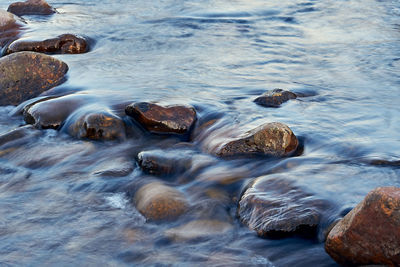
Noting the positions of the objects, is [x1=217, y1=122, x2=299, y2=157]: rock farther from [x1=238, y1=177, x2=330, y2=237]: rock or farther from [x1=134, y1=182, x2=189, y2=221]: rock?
[x1=134, y1=182, x2=189, y2=221]: rock

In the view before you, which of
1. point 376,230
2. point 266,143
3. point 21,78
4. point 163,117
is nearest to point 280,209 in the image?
point 376,230

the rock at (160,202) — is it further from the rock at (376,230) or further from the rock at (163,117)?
the rock at (376,230)

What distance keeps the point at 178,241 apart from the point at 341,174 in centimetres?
147

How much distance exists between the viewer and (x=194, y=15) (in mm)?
10570

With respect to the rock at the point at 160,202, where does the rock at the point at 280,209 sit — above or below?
above

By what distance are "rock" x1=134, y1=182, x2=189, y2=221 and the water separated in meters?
0.07

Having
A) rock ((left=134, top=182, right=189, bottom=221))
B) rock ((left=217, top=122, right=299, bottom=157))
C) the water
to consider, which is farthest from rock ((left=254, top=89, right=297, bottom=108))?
rock ((left=134, top=182, right=189, bottom=221))

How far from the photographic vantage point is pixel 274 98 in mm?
5906

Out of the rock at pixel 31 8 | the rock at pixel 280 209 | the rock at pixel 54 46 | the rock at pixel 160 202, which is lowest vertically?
the rock at pixel 160 202

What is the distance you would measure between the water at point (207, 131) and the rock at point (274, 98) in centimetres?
11

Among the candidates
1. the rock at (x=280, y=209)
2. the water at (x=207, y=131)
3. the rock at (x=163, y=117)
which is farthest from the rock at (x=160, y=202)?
the rock at (x=163, y=117)

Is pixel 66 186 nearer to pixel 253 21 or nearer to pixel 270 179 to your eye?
pixel 270 179

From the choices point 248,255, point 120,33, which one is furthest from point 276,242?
point 120,33

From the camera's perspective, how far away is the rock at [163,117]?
5176 mm
